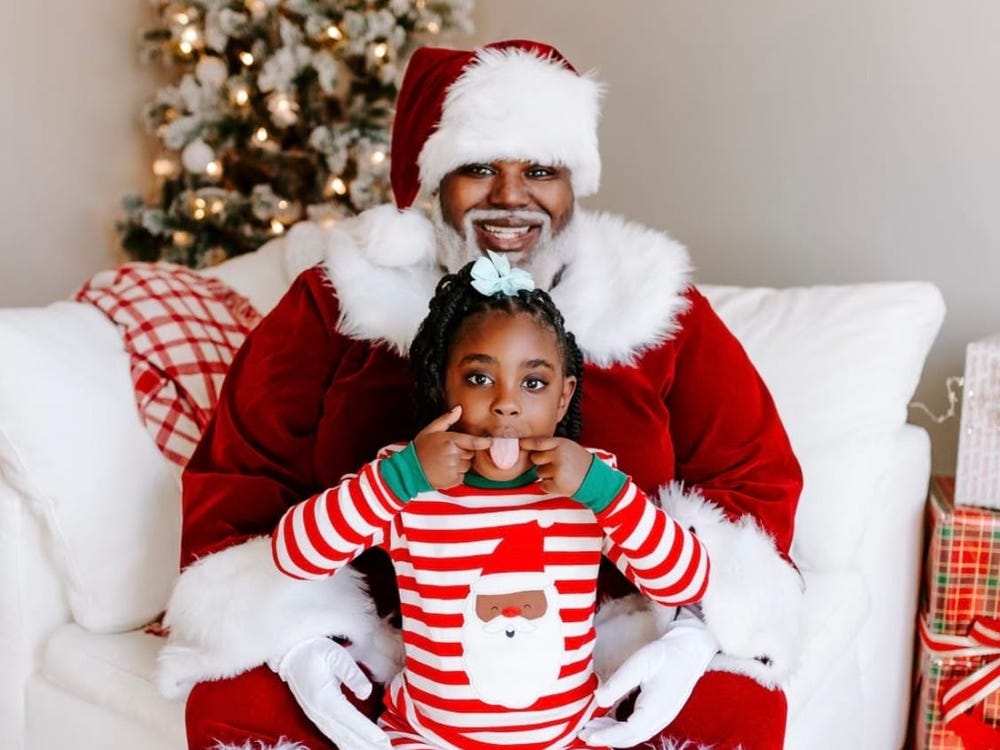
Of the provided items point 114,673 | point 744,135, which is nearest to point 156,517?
point 114,673

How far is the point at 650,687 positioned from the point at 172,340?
1024 mm

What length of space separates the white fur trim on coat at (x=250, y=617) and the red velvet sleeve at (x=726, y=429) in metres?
0.52

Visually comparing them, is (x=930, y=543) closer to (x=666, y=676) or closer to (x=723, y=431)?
(x=723, y=431)

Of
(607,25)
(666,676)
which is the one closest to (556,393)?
(666,676)

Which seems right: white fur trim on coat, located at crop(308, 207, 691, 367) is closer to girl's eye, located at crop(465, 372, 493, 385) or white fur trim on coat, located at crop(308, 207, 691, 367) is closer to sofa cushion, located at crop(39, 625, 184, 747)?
girl's eye, located at crop(465, 372, 493, 385)

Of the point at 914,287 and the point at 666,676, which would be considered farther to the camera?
the point at 914,287

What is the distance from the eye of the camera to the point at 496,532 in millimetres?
1204

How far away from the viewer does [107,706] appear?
152cm

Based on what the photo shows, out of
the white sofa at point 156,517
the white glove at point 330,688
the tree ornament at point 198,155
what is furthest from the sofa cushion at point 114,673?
the tree ornament at point 198,155

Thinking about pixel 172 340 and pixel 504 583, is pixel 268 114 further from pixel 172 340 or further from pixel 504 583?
pixel 504 583

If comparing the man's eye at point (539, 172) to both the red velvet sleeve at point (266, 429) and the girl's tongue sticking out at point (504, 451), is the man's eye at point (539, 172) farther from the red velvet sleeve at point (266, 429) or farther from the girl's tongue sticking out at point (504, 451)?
the girl's tongue sticking out at point (504, 451)

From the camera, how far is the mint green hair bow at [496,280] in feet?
3.92

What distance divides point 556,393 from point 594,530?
19 centimetres

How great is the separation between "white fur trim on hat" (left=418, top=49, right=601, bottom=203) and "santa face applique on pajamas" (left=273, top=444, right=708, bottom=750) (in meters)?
0.50
